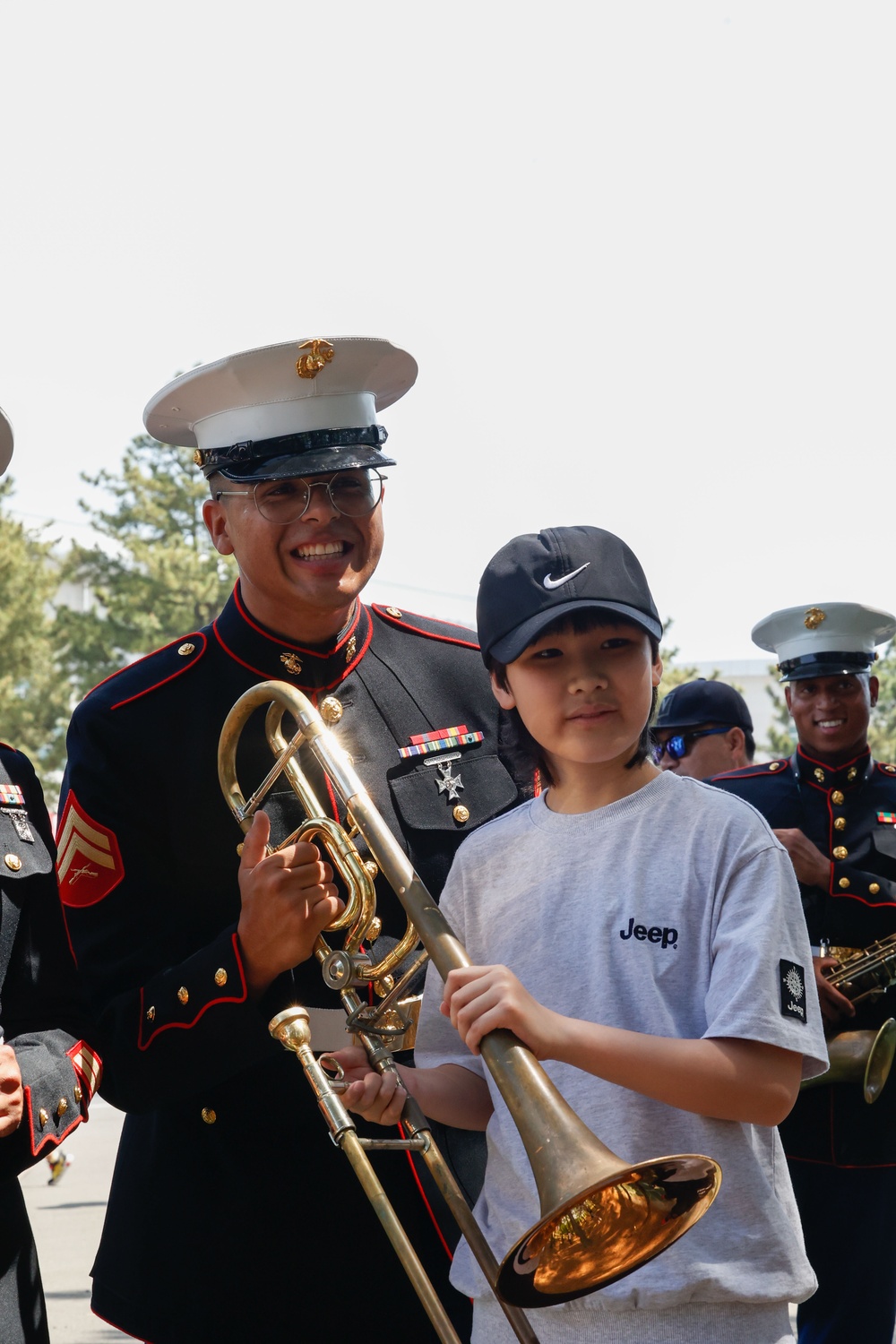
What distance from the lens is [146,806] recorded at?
3277mm

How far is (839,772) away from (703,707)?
1213 millimetres

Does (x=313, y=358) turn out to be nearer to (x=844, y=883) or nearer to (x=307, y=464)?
(x=307, y=464)

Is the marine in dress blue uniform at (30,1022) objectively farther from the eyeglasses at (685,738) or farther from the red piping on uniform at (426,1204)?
the eyeglasses at (685,738)

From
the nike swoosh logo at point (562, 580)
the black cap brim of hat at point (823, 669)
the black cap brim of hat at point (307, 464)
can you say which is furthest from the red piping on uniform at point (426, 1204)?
the black cap brim of hat at point (823, 669)

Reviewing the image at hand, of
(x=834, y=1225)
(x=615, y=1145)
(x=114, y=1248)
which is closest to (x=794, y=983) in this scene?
(x=615, y=1145)

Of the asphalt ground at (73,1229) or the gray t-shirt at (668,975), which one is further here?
the asphalt ground at (73,1229)

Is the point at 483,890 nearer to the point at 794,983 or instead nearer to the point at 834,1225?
the point at 794,983

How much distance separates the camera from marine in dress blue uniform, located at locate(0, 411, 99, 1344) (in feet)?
8.95

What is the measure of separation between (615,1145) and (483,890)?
1.64ft

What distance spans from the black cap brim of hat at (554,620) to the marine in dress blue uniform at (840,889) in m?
3.29

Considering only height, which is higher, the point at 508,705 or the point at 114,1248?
the point at 508,705

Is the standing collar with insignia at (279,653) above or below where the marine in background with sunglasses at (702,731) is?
above

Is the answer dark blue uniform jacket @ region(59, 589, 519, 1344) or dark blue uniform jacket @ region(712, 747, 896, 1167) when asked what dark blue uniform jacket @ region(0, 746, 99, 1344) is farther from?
dark blue uniform jacket @ region(712, 747, 896, 1167)

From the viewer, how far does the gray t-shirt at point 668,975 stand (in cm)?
220
